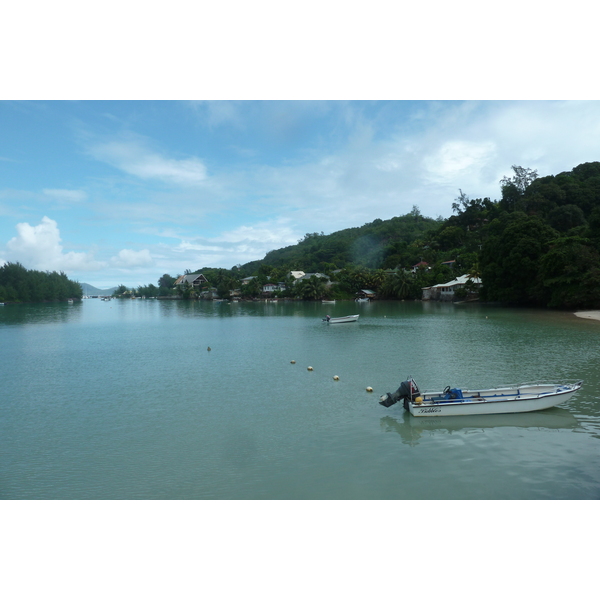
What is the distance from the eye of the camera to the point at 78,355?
29.0 m

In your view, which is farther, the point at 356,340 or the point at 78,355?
the point at 356,340

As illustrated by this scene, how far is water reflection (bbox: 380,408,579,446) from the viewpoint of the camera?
12508 mm

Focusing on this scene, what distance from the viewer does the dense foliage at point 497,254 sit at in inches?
1786

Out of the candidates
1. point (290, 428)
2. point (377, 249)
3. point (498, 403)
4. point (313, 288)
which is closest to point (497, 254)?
point (313, 288)

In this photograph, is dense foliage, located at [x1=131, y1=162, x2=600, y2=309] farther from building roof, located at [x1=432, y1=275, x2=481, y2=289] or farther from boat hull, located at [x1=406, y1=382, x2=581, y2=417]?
boat hull, located at [x1=406, y1=382, x2=581, y2=417]

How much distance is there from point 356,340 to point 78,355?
20.3m

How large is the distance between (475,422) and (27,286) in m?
127

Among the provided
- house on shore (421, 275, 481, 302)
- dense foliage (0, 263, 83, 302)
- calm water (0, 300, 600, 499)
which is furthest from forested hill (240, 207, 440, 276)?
calm water (0, 300, 600, 499)

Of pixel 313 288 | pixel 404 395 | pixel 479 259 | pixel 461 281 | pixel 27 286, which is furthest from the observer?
pixel 27 286

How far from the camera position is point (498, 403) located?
42.7 ft

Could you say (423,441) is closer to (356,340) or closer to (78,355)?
(356,340)

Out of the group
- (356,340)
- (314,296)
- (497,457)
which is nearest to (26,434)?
(497,457)

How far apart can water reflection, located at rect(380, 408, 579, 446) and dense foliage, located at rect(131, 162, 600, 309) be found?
3557cm

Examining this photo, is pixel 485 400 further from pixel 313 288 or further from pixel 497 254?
pixel 313 288
